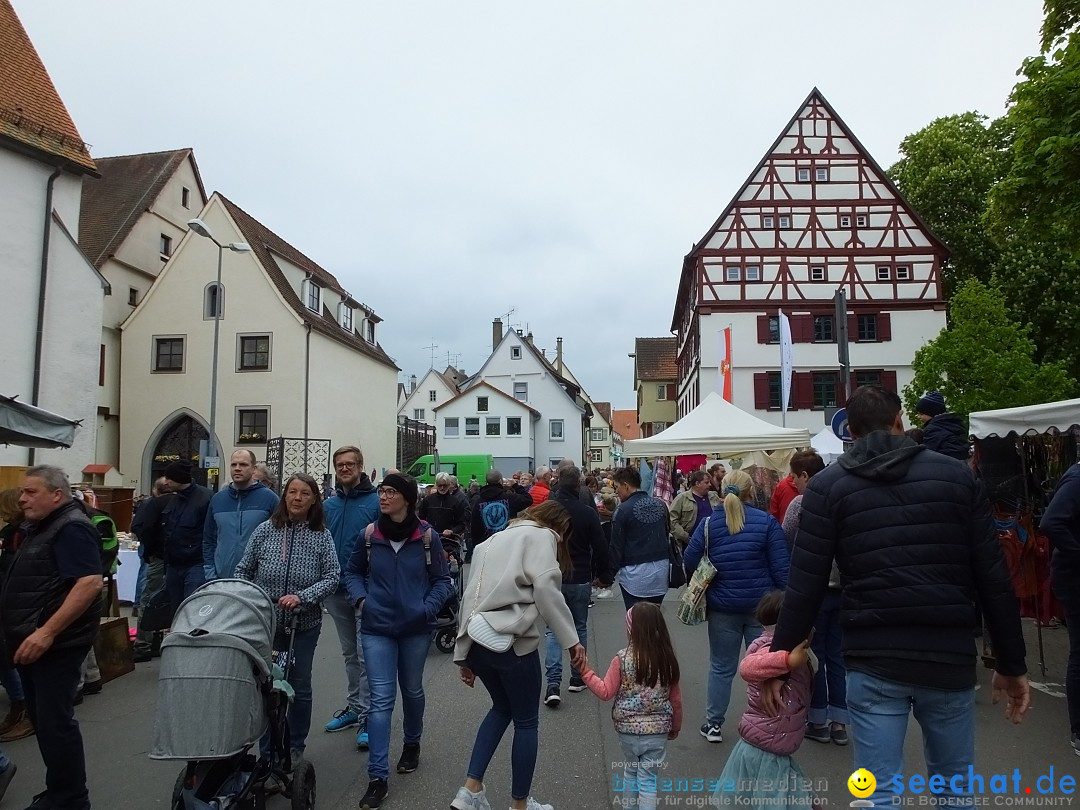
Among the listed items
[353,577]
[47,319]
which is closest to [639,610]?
[353,577]

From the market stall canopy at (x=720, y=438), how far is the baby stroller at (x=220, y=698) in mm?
9771

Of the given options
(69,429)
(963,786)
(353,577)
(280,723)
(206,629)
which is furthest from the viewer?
(69,429)

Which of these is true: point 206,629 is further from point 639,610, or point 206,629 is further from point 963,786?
point 963,786

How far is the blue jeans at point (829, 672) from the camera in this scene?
543cm

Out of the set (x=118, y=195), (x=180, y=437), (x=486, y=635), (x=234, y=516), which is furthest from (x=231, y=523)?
(x=118, y=195)

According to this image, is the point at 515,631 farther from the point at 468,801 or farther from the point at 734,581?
the point at 734,581

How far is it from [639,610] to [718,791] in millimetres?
876

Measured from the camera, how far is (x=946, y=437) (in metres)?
6.59

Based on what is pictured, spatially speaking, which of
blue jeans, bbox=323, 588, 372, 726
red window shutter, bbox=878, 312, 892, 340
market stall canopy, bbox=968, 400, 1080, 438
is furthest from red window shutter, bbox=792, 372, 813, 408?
blue jeans, bbox=323, 588, 372, 726

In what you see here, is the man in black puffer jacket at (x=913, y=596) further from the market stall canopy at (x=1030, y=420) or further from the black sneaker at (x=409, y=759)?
the market stall canopy at (x=1030, y=420)

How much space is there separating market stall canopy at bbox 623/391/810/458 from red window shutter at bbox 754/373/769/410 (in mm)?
21221

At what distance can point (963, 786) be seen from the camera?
2984 mm

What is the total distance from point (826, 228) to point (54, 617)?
35.2 m

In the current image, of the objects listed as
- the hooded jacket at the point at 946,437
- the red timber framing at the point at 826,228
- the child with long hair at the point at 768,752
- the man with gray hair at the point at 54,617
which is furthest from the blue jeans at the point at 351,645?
the red timber framing at the point at 826,228
